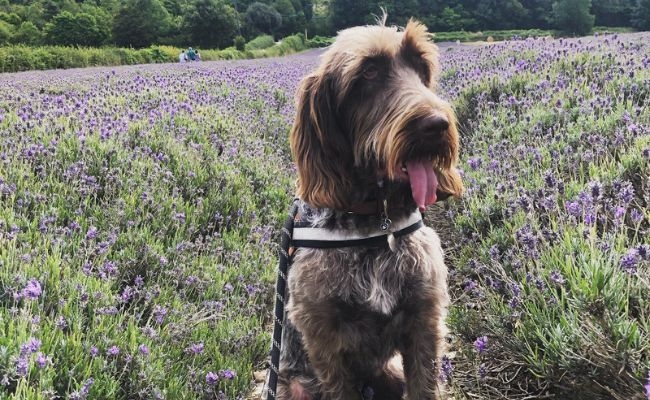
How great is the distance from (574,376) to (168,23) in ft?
204

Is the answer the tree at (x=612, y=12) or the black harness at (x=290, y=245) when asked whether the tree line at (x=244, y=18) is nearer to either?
the tree at (x=612, y=12)

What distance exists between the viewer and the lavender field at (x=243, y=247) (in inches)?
90.3

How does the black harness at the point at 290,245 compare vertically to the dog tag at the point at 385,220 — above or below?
below

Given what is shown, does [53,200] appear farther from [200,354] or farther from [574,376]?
[574,376]

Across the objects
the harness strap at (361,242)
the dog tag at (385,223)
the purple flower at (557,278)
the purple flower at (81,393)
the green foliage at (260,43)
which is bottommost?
the green foliage at (260,43)

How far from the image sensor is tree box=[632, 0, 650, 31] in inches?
2278

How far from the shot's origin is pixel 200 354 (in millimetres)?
3012

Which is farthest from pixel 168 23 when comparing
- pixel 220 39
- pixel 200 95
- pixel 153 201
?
pixel 153 201

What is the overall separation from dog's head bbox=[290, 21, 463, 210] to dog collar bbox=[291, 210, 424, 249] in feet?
0.53

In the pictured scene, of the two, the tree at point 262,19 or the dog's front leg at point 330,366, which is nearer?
the dog's front leg at point 330,366

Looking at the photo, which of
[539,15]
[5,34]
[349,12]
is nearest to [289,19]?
[349,12]

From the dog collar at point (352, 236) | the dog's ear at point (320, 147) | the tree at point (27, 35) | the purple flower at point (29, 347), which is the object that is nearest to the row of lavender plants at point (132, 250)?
the purple flower at point (29, 347)

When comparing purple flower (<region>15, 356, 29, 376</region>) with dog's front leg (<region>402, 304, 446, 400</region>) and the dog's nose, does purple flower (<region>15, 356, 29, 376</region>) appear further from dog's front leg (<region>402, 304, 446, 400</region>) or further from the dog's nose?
the dog's nose

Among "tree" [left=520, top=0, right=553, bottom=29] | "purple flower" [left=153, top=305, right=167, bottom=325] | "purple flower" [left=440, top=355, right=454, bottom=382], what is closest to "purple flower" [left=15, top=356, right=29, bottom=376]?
"purple flower" [left=153, top=305, right=167, bottom=325]
